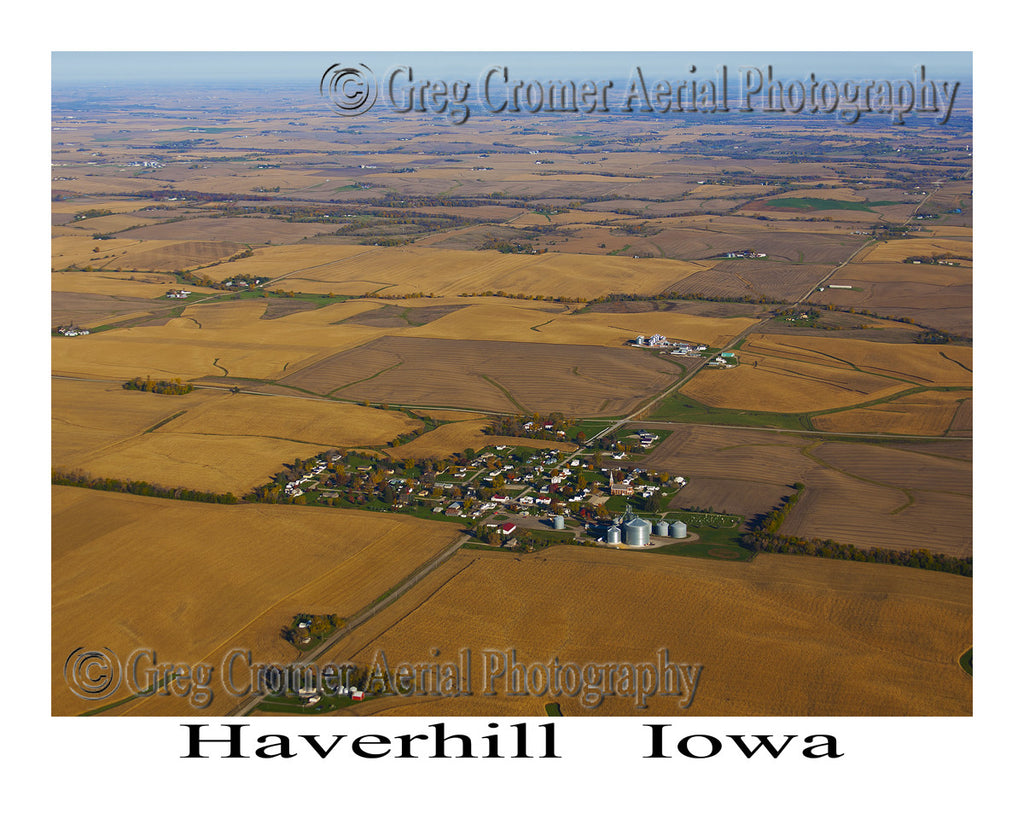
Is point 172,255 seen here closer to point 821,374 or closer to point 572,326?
point 572,326

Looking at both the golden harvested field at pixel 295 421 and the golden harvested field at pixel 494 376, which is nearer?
the golden harvested field at pixel 295 421

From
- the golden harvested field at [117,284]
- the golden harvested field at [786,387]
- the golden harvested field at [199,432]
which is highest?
the golden harvested field at [117,284]

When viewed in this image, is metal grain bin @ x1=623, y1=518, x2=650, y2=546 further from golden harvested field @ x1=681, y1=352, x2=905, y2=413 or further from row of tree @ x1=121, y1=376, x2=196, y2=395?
row of tree @ x1=121, y1=376, x2=196, y2=395

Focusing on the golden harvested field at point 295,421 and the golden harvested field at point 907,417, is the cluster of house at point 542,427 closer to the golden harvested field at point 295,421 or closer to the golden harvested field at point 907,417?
the golden harvested field at point 295,421

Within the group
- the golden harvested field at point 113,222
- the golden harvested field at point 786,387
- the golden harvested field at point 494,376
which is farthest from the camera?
the golden harvested field at point 113,222

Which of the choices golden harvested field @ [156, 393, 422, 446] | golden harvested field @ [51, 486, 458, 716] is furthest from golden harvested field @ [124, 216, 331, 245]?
golden harvested field @ [51, 486, 458, 716]

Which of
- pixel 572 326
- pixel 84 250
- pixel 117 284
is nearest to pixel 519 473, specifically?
pixel 572 326

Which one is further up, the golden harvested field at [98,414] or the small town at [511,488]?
the golden harvested field at [98,414]

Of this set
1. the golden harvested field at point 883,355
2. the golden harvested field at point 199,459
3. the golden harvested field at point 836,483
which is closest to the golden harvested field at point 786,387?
the golden harvested field at point 883,355
